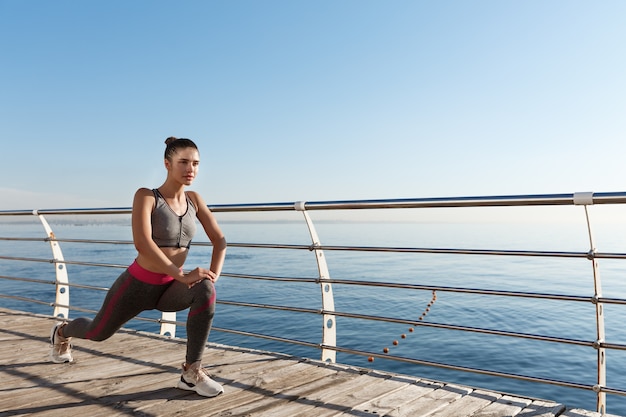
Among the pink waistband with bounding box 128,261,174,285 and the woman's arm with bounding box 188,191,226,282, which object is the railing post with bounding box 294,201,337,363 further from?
the pink waistband with bounding box 128,261,174,285

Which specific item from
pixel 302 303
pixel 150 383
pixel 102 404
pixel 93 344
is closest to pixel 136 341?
pixel 93 344

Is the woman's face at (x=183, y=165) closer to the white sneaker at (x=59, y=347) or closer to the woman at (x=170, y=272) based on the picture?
the woman at (x=170, y=272)

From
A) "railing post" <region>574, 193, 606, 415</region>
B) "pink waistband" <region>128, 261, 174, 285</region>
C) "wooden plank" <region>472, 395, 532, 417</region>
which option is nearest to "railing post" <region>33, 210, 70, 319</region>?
"pink waistband" <region>128, 261, 174, 285</region>

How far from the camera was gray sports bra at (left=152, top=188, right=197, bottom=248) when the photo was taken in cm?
275

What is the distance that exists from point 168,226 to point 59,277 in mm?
3097

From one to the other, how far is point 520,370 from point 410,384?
11.9 metres

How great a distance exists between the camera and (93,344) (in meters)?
4.16

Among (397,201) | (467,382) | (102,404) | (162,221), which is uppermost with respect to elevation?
(397,201)

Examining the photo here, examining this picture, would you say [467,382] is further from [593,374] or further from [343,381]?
[343,381]

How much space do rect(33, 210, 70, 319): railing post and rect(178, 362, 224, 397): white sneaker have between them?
272cm

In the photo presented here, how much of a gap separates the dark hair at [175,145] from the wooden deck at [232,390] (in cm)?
133

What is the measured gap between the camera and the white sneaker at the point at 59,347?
346cm

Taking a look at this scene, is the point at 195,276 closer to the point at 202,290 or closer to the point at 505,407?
the point at 202,290

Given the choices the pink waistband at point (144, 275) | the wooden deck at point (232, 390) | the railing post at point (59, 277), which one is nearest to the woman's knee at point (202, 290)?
the pink waistband at point (144, 275)
